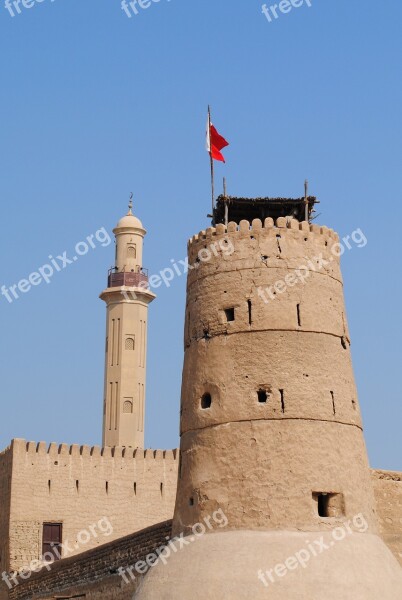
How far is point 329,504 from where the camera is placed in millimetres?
17219

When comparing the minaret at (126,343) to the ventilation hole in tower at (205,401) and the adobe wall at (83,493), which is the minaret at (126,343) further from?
the ventilation hole in tower at (205,401)

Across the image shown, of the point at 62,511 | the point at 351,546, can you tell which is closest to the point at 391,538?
the point at 351,546

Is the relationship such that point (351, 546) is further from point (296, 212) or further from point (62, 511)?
point (62, 511)

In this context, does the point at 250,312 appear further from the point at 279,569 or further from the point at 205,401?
the point at 279,569

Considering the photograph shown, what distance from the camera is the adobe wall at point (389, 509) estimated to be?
20125 millimetres

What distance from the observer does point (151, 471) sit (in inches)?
1207

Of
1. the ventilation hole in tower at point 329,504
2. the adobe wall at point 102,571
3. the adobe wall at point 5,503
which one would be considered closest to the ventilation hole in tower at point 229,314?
the ventilation hole in tower at point 329,504

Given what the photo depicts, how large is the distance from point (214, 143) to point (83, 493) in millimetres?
12315

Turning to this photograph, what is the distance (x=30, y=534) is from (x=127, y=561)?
801cm

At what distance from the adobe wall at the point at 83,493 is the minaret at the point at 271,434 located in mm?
11302

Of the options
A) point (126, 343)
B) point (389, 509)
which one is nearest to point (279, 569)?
point (389, 509)

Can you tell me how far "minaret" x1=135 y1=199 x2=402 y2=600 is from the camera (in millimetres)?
16438

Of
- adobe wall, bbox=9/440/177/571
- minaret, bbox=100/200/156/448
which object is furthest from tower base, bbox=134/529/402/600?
minaret, bbox=100/200/156/448

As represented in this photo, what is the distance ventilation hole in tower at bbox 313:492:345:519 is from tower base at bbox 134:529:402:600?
33 centimetres
